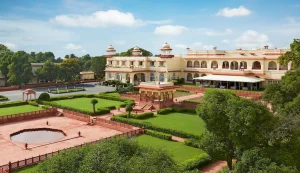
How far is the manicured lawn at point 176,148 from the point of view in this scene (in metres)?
18.4

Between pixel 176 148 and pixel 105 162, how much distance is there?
40.2ft

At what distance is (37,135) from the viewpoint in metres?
24.5

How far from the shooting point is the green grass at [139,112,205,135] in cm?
2514

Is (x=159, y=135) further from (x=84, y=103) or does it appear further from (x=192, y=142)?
(x=84, y=103)

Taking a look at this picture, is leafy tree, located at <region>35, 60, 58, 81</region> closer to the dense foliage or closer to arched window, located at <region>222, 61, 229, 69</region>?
arched window, located at <region>222, 61, 229, 69</region>

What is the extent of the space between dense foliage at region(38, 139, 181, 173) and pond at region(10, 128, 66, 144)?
1462 centimetres

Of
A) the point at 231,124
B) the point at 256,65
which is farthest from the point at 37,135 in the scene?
the point at 256,65

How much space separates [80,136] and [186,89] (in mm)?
28255

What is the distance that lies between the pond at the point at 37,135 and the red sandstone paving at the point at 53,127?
506mm

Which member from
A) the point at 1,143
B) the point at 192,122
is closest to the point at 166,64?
A: the point at 192,122

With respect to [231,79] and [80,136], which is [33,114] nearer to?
[80,136]

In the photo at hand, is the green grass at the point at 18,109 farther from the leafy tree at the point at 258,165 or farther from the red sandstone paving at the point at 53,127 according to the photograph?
the leafy tree at the point at 258,165

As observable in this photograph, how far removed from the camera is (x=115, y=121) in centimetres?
2695

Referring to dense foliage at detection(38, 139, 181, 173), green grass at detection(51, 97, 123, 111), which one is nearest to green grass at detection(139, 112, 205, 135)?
green grass at detection(51, 97, 123, 111)
